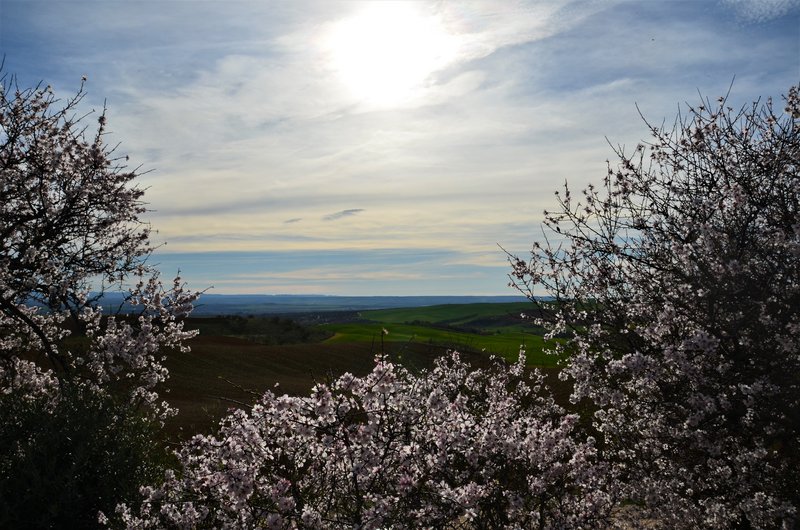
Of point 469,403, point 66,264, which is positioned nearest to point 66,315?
point 66,264

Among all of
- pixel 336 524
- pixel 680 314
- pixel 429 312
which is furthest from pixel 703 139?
pixel 429 312

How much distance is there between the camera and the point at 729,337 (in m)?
5.99

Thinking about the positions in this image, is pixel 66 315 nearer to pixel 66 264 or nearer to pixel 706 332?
pixel 66 264

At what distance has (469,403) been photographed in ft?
35.0

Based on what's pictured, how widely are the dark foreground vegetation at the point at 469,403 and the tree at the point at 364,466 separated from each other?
0.03 metres

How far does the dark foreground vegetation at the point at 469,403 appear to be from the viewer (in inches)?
206

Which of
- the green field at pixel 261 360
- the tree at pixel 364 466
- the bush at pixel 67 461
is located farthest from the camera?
the green field at pixel 261 360

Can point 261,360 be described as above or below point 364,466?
below

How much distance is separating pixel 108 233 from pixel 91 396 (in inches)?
137

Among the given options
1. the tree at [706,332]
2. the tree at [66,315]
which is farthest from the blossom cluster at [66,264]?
the tree at [706,332]

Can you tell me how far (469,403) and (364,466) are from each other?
5.99 meters

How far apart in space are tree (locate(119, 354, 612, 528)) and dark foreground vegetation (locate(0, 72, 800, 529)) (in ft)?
0.09

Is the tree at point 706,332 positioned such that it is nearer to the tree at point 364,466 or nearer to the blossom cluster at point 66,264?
the tree at point 364,466

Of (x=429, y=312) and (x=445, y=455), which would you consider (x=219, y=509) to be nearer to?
(x=445, y=455)
